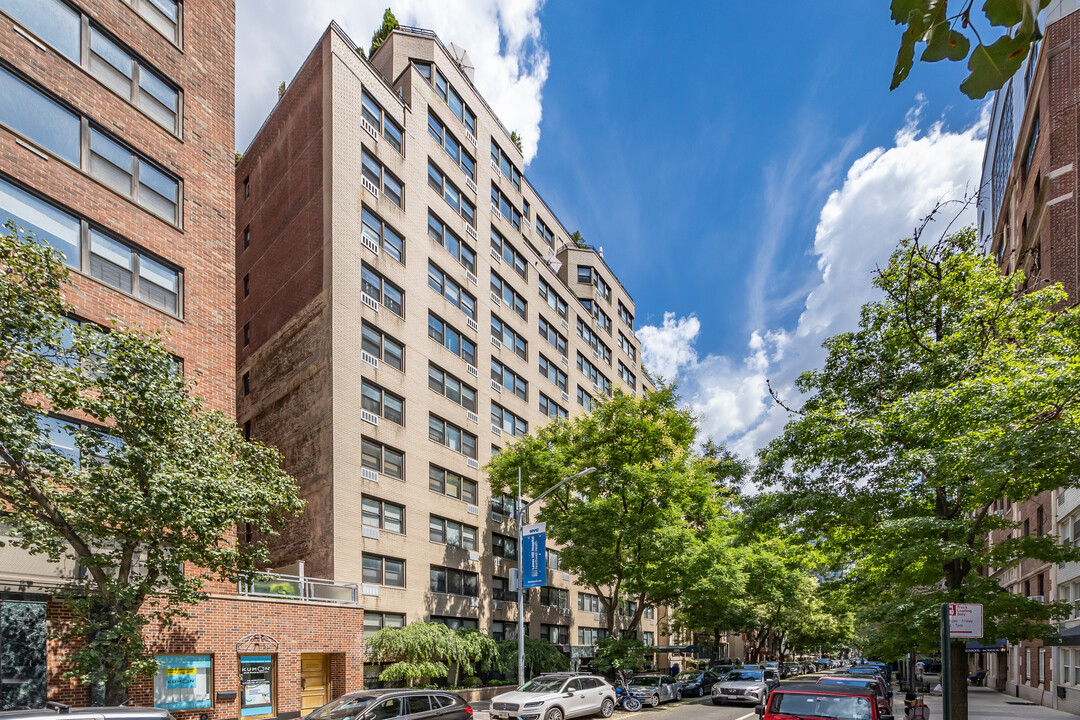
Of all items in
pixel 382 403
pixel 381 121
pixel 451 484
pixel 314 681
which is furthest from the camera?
pixel 451 484

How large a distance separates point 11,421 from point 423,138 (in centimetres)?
2730

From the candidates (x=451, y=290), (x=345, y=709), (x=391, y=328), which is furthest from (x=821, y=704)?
(x=451, y=290)

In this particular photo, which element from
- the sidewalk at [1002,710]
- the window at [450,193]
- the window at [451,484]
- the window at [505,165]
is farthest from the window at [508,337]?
the sidewalk at [1002,710]

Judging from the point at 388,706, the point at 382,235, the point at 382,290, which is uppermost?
the point at 382,235

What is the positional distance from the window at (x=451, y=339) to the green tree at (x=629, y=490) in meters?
5.88

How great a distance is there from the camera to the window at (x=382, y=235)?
31.3 meters

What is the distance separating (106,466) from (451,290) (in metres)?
25.0

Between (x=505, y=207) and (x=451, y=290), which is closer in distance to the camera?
(x=451, y=290)

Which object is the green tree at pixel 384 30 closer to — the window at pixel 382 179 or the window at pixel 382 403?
the window at pixel 382 179

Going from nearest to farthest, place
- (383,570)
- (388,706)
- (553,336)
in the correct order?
(388,706) → (383,570) → (553,336)

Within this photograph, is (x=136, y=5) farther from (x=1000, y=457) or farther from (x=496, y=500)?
(x=496, y=500)

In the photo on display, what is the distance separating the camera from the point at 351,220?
3042 centimetres

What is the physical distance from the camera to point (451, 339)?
36500 mm

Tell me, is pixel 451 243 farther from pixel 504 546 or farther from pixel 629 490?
pixel 504 546
